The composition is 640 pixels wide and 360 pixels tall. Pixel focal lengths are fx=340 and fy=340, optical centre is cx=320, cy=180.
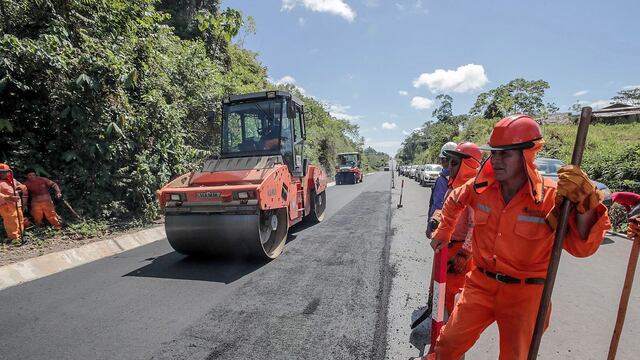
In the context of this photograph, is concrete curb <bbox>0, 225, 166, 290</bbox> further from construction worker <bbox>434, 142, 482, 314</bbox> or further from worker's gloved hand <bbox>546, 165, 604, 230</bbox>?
worker's gloved hand <bbox>546, 165, 604, 230</bbox>

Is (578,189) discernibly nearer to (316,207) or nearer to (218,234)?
(218,234)

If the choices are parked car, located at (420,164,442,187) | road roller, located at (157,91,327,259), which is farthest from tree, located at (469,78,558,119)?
road roller, located at (157,91,327,259)

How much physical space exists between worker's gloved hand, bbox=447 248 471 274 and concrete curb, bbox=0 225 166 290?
581cm

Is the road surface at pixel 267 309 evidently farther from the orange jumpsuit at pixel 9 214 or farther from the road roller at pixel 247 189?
the orange jumpsuit at pixel 9 214

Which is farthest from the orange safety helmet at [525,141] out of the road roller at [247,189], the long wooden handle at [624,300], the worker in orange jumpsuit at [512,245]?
the road roller at [247,189]

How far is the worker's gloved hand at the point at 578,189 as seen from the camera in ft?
5.22

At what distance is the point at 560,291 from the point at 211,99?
1156 centimetres

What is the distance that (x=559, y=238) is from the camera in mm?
1685

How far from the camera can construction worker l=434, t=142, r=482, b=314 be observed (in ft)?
9.52

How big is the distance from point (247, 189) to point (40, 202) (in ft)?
16.1

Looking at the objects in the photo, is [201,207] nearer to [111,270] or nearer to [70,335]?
[111,270]

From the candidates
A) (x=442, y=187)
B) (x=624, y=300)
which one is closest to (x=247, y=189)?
(x=442, y=187)

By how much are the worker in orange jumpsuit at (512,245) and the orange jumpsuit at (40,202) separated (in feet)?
25.9

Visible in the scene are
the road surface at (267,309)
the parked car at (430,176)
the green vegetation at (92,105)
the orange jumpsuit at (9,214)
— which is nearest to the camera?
the road surface at (267,309)
